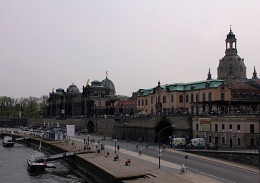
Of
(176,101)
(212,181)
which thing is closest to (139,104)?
(176,101)

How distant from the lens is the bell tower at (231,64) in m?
154

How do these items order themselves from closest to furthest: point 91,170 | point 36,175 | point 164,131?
point 91,170, point 36,175, point 164,131

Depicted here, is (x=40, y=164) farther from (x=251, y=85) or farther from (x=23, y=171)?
(x=251, y=85)

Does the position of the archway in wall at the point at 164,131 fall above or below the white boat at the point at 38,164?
above

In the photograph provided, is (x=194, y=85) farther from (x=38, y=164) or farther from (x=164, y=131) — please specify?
(x=38, y=164)

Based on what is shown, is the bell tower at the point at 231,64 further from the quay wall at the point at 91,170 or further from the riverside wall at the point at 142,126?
the quay wall at the point at 91,170

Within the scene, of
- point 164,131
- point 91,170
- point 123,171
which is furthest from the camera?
point 164,131

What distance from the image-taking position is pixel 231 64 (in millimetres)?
154500

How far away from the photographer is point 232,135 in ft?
242

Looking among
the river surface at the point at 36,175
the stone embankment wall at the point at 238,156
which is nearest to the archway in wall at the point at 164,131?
the river surface at the point at 36,175

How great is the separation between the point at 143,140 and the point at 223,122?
3334 centimetres

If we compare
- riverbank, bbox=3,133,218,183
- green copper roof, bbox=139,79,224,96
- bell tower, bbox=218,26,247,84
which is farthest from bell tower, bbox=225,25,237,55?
riverbank, bbox=3,133,218,183

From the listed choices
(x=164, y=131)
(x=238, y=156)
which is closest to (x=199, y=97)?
(x=164, y=131)

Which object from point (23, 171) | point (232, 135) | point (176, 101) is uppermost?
point (176, 101)
